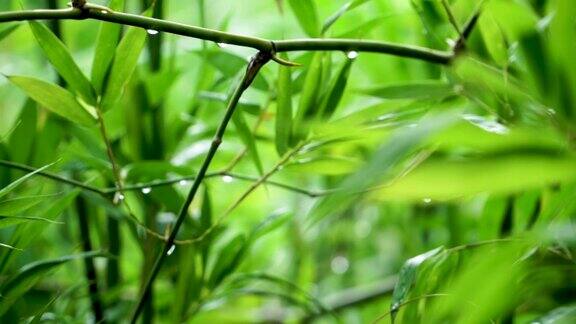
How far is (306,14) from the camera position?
1.81 feet

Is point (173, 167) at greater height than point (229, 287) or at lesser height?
greater

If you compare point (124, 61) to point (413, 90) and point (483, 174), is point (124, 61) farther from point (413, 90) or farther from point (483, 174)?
point (483, 174)

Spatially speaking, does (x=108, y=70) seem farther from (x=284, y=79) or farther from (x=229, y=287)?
(x=229, y=287)

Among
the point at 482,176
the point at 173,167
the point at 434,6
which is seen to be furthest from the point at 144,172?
the point at 482,176

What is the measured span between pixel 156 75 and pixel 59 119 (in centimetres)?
9

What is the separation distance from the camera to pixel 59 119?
0.68 meters

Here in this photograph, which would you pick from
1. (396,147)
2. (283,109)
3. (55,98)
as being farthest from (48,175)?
(396,147)

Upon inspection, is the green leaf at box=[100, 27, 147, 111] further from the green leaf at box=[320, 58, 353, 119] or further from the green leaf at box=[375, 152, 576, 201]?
the green leaf at box=[375, 152, 576, 201]

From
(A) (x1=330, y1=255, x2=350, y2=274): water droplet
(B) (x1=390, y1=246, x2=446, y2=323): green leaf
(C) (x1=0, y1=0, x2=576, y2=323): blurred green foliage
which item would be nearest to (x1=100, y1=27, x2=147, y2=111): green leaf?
(C) (x1=0, y1=0, x2=576, y2=323): blurred green foliage

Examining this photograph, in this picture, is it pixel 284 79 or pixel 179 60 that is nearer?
pixel 284 79

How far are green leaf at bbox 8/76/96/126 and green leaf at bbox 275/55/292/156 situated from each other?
Result: 123 mm

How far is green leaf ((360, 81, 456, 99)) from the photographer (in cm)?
54

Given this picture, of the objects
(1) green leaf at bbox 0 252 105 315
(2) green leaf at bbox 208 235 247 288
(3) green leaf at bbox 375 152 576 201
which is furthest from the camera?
(2) green leaf at bbox 208 235 247 288

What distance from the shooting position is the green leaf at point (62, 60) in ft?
1.68
